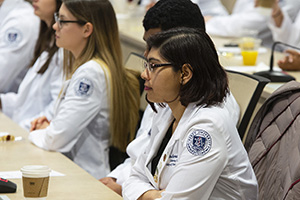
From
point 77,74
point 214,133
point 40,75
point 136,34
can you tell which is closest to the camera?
point 214,133

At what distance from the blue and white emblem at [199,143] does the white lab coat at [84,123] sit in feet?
3.00

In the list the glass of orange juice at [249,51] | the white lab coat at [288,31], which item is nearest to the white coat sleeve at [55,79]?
the glass of orange juice at [249,51]

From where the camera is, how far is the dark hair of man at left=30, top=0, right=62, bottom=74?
3.15 metres

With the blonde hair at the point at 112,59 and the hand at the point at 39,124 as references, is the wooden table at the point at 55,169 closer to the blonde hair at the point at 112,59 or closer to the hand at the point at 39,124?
the hand at the point at 39,124

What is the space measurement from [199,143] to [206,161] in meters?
0.06

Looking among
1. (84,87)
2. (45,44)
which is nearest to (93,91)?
(84,87)

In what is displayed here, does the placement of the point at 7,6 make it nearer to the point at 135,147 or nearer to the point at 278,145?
the point at 135,147

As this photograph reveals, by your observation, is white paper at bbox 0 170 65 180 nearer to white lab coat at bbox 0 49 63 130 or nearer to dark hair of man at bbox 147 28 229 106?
dark hair of man at bbox 147 28 229 106

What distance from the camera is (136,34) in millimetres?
4430

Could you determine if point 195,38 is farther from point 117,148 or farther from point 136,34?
point 136,34

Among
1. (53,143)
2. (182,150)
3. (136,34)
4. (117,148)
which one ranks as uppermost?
(182,150)

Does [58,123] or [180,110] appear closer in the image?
[180,110]

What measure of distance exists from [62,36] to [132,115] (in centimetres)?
48

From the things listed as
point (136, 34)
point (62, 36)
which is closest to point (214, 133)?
point (62, 36)
